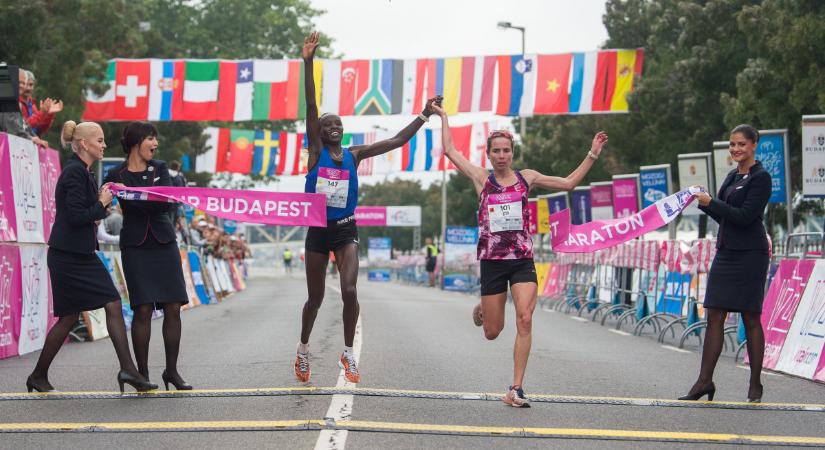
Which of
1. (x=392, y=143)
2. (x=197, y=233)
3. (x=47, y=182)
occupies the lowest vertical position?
(x=197, y=233)

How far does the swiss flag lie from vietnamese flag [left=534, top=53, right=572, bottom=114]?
37.0 ft

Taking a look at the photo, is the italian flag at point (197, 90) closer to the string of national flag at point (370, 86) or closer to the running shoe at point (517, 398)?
the string of national flag at point (370, 86)

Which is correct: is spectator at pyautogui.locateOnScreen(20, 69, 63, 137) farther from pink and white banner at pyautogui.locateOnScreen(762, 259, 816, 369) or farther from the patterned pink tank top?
pink and white banner at pyautogui.locateOnScreen(762, 259, 816, 369)

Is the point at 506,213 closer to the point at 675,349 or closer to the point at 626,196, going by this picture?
the point at 675,349

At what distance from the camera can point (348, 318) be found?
8945 mm

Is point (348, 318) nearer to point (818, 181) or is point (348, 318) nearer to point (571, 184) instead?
point (571, 184)

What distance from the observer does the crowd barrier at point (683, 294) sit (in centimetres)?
A: 1110

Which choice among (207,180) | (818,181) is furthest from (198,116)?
(818,181)

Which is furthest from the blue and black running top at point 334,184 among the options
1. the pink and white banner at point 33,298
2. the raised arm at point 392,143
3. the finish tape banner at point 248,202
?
the pink and white banner at point 33,298

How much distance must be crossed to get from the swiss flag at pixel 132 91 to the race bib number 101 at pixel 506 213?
2690 cm

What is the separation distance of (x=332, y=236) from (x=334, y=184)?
391 millimetres

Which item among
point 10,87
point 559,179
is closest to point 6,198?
point 10,87

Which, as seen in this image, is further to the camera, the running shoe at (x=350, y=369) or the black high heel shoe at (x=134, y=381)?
the running shoe at (x=350, y=369)

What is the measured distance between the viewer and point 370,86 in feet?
107
